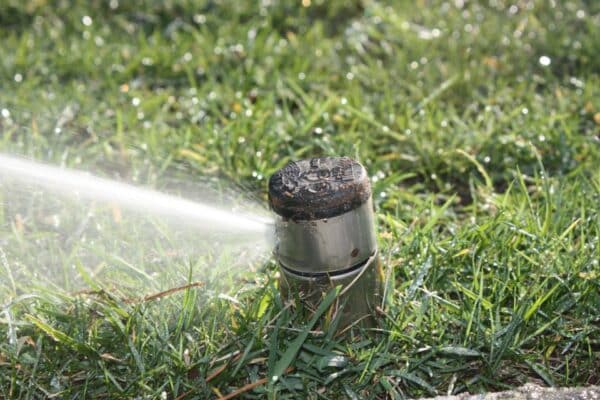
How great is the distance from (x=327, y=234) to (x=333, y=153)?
1080 mm

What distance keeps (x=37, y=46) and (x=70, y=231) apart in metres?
1.75

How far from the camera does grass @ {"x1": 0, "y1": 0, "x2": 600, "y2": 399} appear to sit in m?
2.20

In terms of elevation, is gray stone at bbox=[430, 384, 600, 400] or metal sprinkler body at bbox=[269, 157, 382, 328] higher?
metal sprinkler body at bbox=[269, 157, 382, 328]

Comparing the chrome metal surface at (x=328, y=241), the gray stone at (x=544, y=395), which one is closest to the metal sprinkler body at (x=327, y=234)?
the chrome metal surface at (x=328, y=241)

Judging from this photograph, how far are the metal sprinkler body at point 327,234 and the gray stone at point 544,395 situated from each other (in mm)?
362

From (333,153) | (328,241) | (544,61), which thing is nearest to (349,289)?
(328,241)

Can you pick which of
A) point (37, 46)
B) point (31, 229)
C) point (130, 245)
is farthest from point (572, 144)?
point (37, 46)

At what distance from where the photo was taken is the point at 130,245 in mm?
2580

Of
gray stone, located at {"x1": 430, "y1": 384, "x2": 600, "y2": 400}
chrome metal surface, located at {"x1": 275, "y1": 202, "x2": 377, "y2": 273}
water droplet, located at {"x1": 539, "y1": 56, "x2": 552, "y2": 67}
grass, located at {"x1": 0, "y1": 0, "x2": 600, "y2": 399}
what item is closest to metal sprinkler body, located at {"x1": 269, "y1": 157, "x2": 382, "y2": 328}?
chrome metal surface, located at {"x1": 275, "y1": 202, "x2": 377, "y2": 273}

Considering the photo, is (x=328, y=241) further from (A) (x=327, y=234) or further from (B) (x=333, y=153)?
(B) (x=333, y=153)

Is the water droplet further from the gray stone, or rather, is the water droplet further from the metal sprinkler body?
the gray stone

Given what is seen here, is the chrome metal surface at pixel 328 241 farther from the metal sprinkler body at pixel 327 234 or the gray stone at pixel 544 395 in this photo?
the gray stone at pixel 544 395

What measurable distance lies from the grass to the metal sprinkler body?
0.13m

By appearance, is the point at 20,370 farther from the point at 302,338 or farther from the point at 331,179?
the point at 331,179
